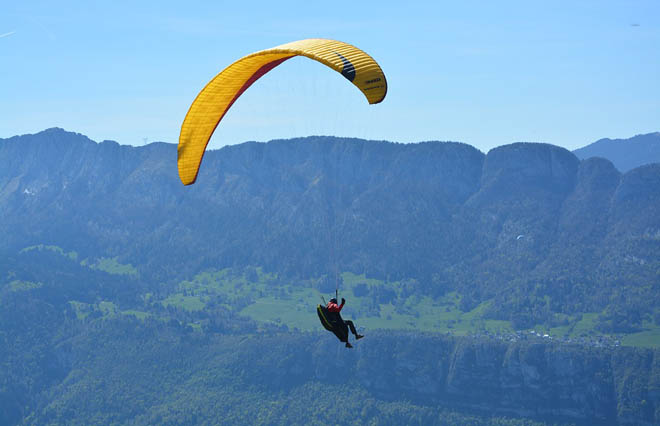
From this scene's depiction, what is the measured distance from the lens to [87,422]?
198 meters

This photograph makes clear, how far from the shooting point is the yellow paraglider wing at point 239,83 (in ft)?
120

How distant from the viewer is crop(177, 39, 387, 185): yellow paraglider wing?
36625mm

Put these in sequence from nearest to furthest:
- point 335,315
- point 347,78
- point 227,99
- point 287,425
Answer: point 347,78 → point 335,315 → point 227,99 → point 287,425

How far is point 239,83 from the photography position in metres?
43.3

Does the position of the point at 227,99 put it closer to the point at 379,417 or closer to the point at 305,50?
the point at 305,50

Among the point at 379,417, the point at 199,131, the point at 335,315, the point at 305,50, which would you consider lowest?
the point at 379,417

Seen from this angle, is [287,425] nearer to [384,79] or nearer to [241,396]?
[241,396]

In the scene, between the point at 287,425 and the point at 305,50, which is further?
the point at 287,425

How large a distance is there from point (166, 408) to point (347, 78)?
562ft

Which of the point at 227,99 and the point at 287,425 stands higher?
the point at 227,99

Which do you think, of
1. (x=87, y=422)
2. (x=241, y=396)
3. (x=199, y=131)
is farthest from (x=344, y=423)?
(x=199, y=131)

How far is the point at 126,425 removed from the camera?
191750mm

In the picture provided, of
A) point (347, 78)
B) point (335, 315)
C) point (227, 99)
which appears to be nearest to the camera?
point (347, 78)

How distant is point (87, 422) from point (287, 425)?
51.9 metres
